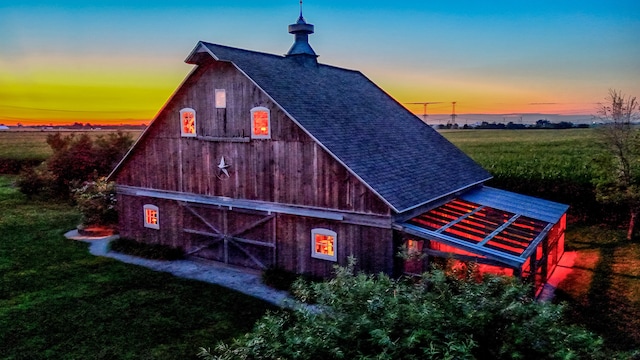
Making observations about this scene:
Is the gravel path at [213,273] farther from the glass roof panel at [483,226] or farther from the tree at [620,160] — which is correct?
the tree at [620,160]

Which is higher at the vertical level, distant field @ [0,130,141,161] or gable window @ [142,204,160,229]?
distant field @ [0,130,141,161]

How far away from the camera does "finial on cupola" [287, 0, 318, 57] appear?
21.8 meters

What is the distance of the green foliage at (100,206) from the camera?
23750mm

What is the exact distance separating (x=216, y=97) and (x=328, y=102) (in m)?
4.30

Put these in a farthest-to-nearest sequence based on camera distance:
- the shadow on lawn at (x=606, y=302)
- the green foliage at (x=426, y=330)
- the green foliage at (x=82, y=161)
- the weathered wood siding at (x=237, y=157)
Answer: the green foliage at (x=82, y=161) < the weathered wood siding at (x=237, y=157) < the shadow on lawn at (x=606, y=302) < the green foliage at (x=426, y=330)

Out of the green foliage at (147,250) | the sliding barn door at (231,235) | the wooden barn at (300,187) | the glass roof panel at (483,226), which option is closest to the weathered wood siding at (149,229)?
the wooden barn at (300,187)

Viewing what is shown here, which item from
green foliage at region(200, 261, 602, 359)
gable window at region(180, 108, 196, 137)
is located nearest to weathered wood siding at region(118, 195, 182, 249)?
gable window at region(180, 108, 196, 137)

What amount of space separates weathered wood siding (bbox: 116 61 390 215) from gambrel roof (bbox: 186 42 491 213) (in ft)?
1.31

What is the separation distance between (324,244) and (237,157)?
15.1ft

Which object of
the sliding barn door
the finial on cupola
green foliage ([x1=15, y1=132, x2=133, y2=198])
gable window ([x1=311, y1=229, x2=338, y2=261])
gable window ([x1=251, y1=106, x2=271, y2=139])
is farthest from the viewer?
green foliage ([x1=15, y1=132, x2=133, y2=198])

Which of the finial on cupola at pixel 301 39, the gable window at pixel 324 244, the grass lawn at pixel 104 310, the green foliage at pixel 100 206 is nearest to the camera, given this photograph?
the grass lawn at pixel 104 310

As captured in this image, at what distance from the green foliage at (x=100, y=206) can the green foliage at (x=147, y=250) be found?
11.9 ft

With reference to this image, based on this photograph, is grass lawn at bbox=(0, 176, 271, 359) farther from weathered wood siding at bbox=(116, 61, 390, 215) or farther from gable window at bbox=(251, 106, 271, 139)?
gable window at bbox=(251, 106, 271, 139)

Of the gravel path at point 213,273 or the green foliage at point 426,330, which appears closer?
the green foliage at point 426,330
